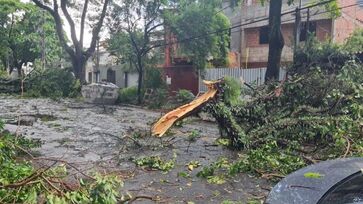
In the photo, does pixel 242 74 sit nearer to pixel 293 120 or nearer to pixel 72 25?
pixel 293 120

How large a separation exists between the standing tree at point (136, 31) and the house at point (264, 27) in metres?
4.98

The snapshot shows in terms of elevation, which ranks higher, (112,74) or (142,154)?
(112,74)

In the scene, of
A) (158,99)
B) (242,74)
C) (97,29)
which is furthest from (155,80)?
(242,74)

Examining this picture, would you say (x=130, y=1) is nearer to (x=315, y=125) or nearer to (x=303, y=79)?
(x=303, y=79)

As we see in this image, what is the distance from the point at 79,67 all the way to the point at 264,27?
1287 centimetres

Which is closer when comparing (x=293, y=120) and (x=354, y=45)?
(x=293, y=120)

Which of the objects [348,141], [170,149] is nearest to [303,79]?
[348,141]

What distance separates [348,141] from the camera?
5.89m

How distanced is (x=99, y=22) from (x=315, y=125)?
18.9 m

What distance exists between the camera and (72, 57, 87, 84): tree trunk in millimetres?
25031

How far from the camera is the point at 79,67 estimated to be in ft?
82.6

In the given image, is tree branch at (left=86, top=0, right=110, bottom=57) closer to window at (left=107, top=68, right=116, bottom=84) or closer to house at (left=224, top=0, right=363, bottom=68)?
house at (left=224, top=0, right=363, bottom=68)

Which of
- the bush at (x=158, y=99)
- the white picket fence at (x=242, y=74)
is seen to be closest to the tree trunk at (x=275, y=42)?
the white picket fence at (x=242, y=74)

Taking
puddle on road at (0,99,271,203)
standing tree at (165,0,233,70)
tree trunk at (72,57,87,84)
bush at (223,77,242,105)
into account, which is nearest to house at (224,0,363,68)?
standing tree at (165,0,233,70)
